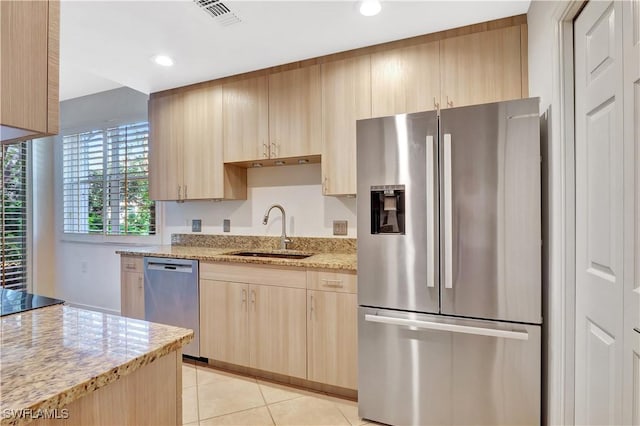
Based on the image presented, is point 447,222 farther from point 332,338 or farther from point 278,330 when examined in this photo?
point 278,330

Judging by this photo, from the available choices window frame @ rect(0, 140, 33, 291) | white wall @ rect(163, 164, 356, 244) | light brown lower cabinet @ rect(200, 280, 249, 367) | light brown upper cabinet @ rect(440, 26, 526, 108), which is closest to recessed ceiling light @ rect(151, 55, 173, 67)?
white wall @ rect(163, 164, 356, 244)

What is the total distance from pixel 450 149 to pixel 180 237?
280 centimetres

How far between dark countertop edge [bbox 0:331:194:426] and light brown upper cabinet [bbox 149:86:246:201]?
2.23 meters

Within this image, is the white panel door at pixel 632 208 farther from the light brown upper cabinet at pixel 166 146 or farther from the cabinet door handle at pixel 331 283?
the light brown upper cabinet at pixel 166 146

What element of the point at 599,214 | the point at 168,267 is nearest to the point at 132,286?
the point at 168,267

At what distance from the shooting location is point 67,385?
2.06 ft

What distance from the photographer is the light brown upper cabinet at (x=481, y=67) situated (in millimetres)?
2012

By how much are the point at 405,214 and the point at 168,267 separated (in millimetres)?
2008

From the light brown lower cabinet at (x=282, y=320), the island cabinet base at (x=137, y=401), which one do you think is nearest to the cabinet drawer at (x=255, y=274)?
the light brown lower cabinet at (x=282, y=320)

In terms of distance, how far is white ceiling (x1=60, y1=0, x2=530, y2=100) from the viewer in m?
1.92

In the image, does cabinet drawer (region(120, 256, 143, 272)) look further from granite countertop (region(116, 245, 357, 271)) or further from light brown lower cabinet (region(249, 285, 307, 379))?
light brown lower cabinet (region(249, 285, 307, 379))

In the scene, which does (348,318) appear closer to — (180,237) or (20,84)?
(20,84)

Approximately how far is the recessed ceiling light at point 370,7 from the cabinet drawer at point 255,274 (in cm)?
167

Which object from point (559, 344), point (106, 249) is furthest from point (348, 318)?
point (106, 249)
